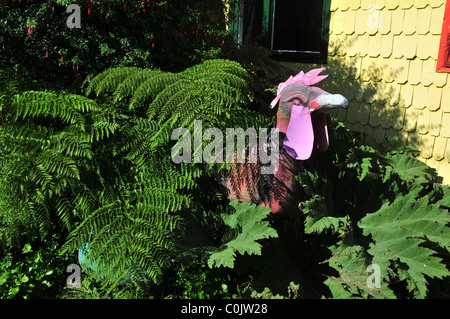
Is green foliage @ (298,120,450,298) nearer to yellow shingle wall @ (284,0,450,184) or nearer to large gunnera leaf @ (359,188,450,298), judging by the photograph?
large gunnera leaf @ (359,188,450,298)

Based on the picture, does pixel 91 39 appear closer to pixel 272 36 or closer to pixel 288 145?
pixel 288 145

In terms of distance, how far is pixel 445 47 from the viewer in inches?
138

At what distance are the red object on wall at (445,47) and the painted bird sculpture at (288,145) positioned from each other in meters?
1.96

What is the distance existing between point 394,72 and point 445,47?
0.52 meters

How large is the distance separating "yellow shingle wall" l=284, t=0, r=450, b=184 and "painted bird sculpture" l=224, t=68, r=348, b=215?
1.97 meters

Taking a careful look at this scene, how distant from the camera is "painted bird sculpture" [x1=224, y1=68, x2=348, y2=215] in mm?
2098

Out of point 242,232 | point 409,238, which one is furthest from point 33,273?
point 409,238

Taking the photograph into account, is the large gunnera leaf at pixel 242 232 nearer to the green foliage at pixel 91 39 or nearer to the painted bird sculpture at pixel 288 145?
the painted bird sculpture at pixel 288 145

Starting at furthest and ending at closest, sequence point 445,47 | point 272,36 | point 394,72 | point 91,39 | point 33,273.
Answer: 1. point 272,36
2. point 394,72
3. point 445,47
4. point 91,39
5. point 33,273

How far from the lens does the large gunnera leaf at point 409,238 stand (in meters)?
1.97

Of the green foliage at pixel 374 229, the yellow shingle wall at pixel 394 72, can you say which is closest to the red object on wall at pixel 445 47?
the yellow shingle wall at pixel 394 72

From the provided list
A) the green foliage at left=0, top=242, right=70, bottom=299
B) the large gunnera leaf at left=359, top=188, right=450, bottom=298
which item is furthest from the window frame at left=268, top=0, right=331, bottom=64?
the green foliage at left=0, top=242, right=70, bottom=299
